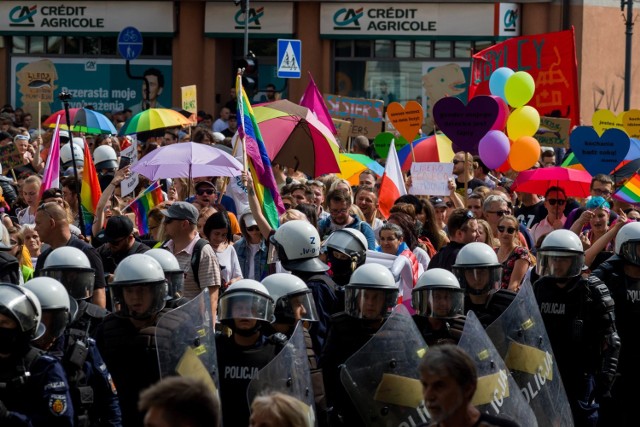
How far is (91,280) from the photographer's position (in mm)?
7773

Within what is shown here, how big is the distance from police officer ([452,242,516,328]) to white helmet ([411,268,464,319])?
67 centimetres

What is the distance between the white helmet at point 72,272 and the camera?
7707mm

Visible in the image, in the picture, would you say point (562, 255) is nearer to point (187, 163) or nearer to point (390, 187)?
point (187, 163)

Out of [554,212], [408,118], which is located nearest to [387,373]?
[554,212]

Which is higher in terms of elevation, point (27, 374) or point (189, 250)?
point (189, 250)

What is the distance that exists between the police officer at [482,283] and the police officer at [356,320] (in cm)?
87

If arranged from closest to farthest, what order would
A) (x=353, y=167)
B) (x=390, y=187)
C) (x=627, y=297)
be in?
(x=627, y=297) < (x=390, y=187) < (x=353, y=167)

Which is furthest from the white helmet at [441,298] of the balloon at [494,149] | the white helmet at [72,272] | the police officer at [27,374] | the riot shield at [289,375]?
the balloon at [494,149]

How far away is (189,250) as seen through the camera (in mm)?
9047

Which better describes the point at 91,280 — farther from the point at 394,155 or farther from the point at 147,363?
the point at 394,155

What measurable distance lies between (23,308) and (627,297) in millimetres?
4442

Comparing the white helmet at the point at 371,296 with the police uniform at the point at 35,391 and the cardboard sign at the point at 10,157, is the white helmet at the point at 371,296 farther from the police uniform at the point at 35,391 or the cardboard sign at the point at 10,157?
the cardboard sign at the point at 10,157

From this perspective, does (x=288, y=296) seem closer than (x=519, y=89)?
Yes

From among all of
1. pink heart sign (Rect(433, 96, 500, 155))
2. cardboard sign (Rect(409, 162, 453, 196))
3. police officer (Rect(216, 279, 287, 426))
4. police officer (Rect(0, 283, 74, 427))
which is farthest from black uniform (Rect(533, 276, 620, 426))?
pink heart sign (Rect(433, 96, 500, 155))
